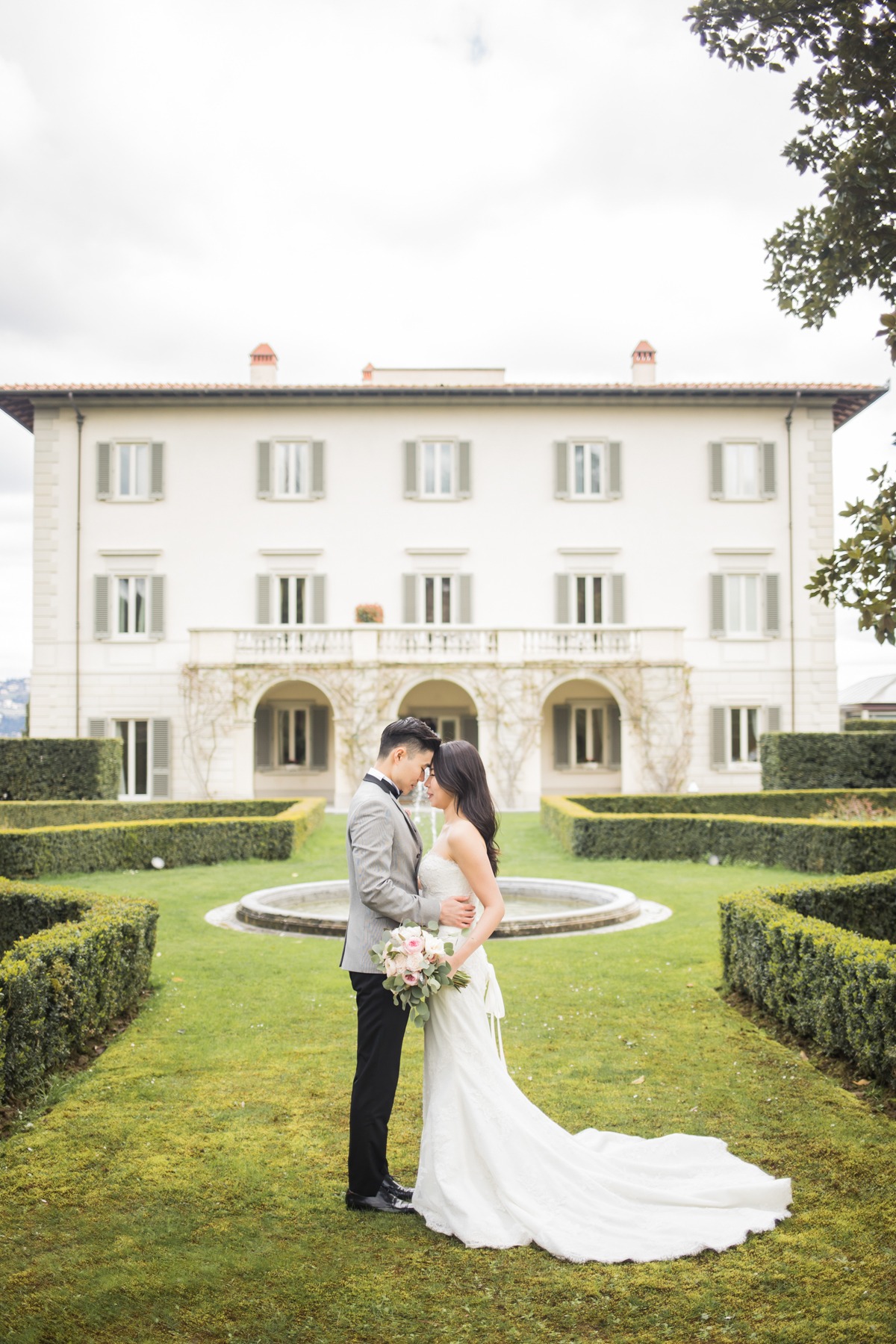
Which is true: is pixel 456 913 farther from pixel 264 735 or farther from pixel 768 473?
pixel 768 473

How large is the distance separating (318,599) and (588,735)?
7.54 metres

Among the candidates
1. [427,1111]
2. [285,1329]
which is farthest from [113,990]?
[285,1329]

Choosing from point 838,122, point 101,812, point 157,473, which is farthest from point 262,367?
point 838,122

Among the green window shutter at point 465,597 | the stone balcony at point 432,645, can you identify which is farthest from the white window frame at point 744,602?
the green window shutter at point 465,597

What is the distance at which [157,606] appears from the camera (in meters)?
25.2

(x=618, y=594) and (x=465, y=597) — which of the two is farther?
(x=618, y=594)

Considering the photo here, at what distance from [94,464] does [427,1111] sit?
79.4 ft

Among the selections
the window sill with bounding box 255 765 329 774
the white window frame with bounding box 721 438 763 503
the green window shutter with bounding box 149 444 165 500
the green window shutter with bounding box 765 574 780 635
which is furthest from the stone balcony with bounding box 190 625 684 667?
the white window frame with bounding box 721 438 763 503

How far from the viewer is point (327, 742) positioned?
84.4 ft

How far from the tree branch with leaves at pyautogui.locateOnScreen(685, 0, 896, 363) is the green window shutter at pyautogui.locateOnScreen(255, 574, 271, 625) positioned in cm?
1941

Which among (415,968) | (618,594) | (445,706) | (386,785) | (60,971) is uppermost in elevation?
(618,594)

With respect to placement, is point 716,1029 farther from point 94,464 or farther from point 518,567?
point 94,464

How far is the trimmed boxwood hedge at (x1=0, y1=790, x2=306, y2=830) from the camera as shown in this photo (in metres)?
16.8

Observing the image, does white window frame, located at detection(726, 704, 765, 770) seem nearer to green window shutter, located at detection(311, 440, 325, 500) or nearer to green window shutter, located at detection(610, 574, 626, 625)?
green window shutter, located at detection(610, 574, 626, 625)
